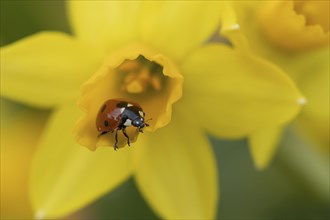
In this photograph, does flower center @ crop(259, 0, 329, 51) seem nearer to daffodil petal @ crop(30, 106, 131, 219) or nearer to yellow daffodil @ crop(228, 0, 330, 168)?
yellow daffodil @ crop(228, 0, 330, 168)

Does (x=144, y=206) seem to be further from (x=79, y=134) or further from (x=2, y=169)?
(x=79, y=134)

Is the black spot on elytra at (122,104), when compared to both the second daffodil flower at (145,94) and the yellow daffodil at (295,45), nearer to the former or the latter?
the second daffodil flower at (145,94)

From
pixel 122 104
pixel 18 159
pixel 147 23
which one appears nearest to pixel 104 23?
pixel 147 23

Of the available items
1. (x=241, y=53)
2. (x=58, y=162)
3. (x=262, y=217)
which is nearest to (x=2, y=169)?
(x=58, y=162)

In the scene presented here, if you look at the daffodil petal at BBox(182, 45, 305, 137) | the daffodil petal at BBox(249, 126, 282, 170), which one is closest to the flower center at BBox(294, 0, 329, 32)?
the daffodil petal at BBox(182, 45, 305, 137)

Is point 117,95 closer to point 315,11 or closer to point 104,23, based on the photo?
point 104,23
